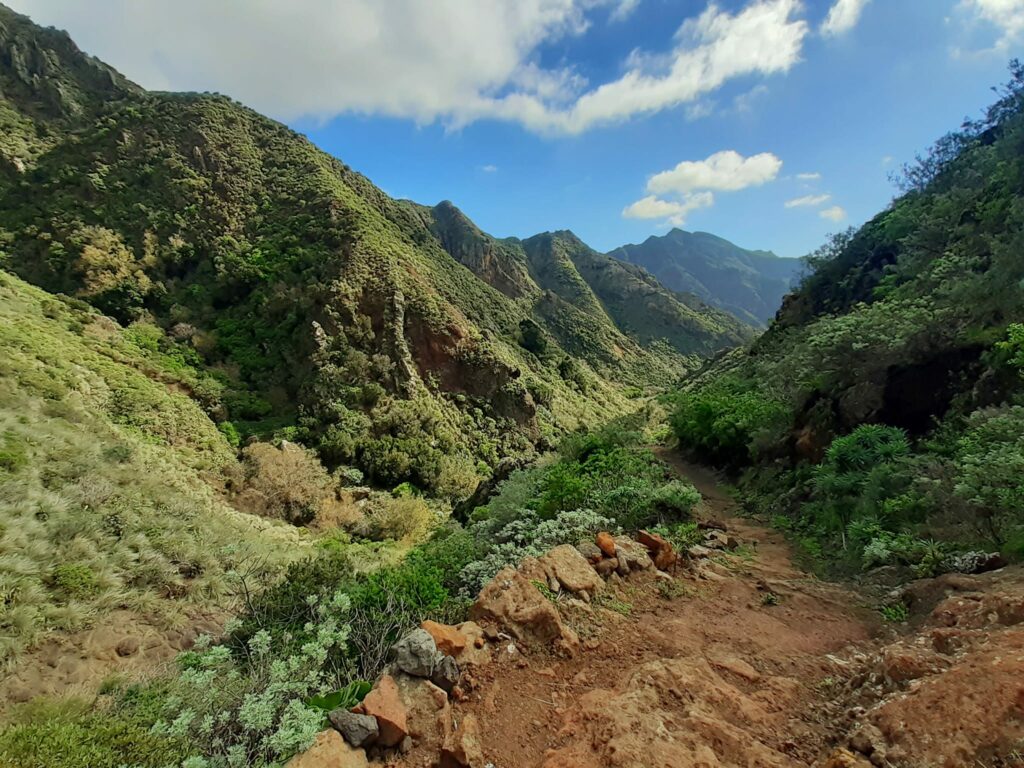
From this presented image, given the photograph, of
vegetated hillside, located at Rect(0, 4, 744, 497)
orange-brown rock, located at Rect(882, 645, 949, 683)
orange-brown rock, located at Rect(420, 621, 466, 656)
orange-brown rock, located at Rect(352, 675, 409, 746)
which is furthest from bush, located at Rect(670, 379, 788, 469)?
orange-brown rock, located at Rect(352, 675, 409, 746)

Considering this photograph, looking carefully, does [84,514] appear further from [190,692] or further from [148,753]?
[148,753]

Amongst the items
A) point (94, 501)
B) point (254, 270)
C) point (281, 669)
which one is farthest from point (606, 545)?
point (254, 270)

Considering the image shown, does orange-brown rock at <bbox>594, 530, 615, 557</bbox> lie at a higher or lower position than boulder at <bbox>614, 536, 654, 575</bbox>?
higher

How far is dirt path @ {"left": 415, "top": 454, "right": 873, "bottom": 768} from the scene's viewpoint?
9.61 feet

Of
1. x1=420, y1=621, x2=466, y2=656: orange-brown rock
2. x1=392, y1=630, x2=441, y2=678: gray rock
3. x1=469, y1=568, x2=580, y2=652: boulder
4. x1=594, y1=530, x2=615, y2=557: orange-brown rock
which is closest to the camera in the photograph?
x1=392, y1=630, x2=441, y2=678: gray rock

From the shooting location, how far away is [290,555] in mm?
10367

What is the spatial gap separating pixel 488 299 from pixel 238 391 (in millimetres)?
33191

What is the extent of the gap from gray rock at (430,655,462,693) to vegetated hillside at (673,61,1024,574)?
4.90m

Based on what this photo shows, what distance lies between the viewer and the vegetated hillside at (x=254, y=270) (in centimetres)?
2444

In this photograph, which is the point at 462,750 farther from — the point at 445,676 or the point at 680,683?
the point at 680,683

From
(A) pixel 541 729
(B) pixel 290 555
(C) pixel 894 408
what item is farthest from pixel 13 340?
(C) pixel 894 408

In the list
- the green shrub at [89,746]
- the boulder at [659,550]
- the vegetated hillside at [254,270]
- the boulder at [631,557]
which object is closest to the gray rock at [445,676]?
the green shrub at [89,746]

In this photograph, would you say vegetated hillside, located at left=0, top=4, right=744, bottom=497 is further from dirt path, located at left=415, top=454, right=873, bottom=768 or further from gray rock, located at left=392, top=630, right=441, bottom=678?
gray rock, located at left=392, top=630, right=441, bottom=678

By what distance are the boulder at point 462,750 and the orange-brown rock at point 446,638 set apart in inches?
24.5
